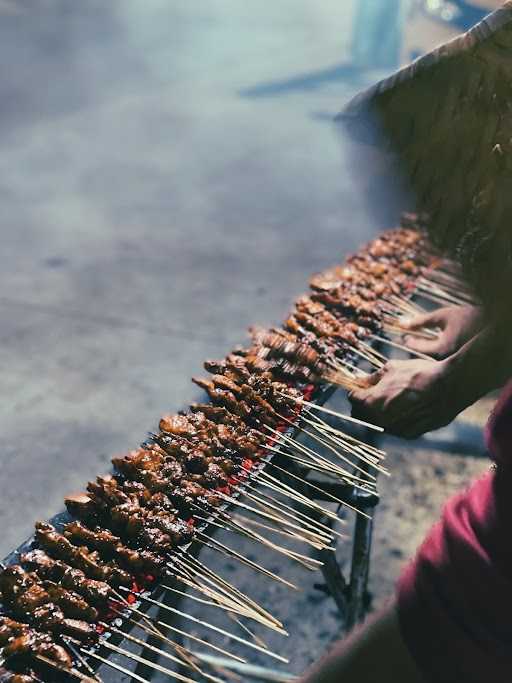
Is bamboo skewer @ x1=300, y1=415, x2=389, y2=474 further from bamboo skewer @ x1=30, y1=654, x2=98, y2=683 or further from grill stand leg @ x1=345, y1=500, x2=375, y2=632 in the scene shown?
bamboo skewer @ x1=30, y1=654, x2=98, y2=683

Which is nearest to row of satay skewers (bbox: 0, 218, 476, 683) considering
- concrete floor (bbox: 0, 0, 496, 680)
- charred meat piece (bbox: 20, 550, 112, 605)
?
charred meat piece (bbox: 20, 550, 112, 605)

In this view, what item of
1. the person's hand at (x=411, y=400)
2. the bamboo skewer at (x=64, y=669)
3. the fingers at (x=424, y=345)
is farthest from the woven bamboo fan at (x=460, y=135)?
the bamboo skewer at (x=64, y=669)

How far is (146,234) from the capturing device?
930 cm

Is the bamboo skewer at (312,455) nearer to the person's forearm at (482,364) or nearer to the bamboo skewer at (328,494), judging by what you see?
the bamboo skewer at (328,494)

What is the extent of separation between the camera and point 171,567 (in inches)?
106

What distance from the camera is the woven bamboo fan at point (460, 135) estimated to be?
2.17 m

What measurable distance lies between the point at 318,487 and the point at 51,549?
48.2 inches

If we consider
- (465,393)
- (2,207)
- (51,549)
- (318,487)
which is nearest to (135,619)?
(51,549)

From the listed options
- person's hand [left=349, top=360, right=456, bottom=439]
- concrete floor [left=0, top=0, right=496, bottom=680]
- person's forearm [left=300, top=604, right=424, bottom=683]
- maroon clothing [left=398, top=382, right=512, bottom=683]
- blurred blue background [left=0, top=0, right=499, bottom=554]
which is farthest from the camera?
blurred blue background [left=0, top=0, right=499, bottom=554]

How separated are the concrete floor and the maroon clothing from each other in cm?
130

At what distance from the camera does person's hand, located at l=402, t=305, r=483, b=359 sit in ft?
11.9

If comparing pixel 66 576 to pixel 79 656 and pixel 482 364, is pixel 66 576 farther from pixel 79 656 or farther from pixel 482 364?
pixel 482 364

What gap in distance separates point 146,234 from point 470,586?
7.76 meters

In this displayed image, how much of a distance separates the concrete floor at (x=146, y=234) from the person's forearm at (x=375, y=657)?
1504 millimetres
